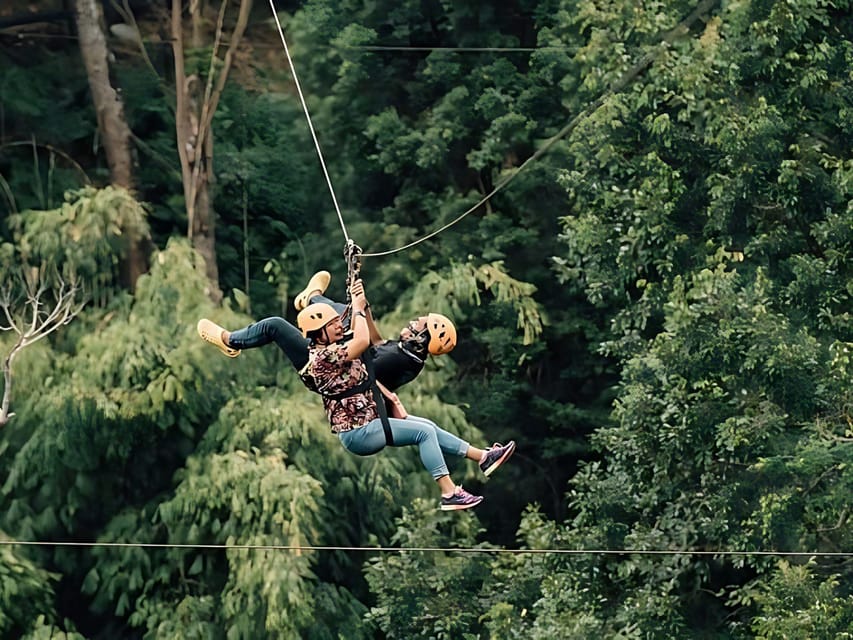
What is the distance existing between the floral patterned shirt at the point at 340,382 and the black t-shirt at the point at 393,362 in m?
0.05

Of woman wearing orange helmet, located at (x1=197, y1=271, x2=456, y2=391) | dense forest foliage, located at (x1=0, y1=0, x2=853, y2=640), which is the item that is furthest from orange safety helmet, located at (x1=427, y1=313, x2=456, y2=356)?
dense forest foliage, located at (x1=0, y1=0, x2=853, y2=640)

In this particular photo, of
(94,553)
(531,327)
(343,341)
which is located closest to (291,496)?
(94,553)

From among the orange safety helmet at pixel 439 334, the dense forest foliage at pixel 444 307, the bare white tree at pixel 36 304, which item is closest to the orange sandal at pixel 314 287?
the orange safety helmet at pixel 439 334

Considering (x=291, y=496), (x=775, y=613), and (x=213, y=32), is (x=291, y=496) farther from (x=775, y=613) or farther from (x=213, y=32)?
(x=213, y=32)

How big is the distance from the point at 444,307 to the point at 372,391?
405cm

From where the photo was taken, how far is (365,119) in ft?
33.8

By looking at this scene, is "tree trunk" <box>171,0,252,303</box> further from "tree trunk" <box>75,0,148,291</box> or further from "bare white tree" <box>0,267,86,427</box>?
"bare white tree" <box>0,267,86,427</box>

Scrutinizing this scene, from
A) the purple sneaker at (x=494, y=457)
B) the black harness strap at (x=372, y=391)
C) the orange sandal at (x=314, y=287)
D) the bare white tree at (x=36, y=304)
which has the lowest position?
the bare white tree at (x=36, y=304)

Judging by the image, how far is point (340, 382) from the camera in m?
5.32

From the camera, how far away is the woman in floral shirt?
5.25 metres

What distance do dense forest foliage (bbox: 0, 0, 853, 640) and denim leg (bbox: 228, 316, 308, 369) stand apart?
296cm

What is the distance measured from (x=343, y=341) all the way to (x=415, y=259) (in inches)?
187

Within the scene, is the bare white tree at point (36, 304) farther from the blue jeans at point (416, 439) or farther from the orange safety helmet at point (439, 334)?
the orange safety helmet at point (439, 334)

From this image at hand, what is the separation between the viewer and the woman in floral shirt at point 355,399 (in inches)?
207
